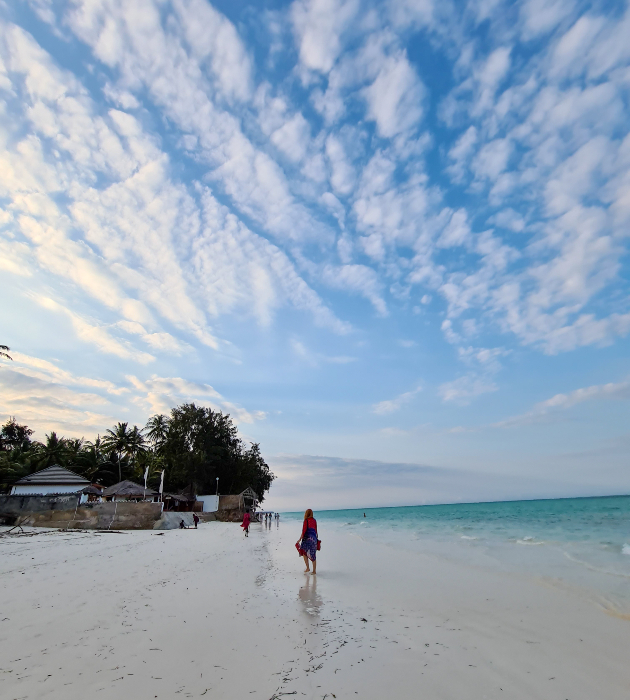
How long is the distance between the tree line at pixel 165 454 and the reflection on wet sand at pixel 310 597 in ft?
126

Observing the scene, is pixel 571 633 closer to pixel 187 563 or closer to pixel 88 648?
pixel 88 648

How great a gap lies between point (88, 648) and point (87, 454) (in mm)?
48909

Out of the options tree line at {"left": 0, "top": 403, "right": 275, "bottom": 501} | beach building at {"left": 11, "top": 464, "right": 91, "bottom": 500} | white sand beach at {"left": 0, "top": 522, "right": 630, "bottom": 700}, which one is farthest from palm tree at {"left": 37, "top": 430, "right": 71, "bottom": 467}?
white sand beach at {"left": 0, "top": 522, "right": 630, "bottom": 700}

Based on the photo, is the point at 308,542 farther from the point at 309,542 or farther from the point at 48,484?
the point at 48,484

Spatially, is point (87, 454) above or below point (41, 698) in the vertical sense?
above

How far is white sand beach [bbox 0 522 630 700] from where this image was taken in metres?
3.57

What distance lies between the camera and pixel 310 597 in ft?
24.0

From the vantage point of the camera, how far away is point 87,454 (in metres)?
45.4

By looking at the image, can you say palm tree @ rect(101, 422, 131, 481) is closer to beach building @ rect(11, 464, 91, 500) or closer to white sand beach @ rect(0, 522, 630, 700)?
beach building @ rect(11, 464, 91, 500)

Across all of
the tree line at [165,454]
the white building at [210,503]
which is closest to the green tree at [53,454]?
the tree line at [165,454]

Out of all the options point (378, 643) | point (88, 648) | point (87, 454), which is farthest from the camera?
point (87, 454)

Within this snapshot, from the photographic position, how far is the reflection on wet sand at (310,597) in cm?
638

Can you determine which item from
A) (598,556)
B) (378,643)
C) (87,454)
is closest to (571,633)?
(378,643)

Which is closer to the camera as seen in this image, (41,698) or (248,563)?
(41,698)
